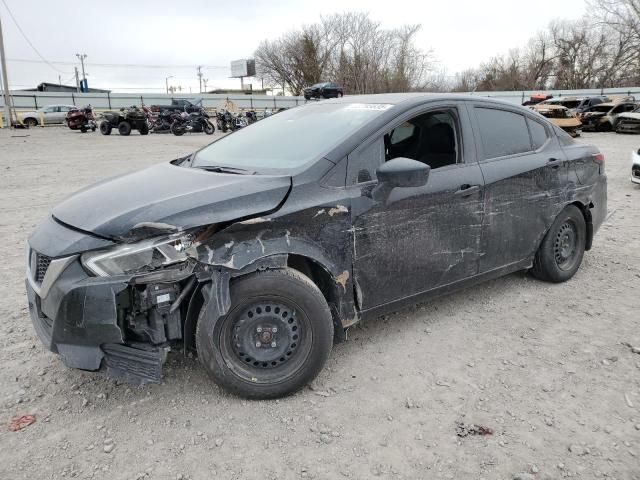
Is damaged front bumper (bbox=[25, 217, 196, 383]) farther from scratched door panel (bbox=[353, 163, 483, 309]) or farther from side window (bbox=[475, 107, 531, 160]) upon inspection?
side window (bbox=[475, 107, 531, 160])

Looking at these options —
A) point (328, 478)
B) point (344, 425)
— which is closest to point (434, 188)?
point (344, 425)

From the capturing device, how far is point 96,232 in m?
2.45

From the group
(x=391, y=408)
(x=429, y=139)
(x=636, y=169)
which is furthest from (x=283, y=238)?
(x=636, y=169)

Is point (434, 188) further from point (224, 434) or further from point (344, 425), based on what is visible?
point (224, 434)

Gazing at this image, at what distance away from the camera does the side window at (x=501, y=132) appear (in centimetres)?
367

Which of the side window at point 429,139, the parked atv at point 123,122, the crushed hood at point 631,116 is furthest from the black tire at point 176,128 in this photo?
the side window at point 429,139

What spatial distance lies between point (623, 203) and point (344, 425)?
23.4 ft

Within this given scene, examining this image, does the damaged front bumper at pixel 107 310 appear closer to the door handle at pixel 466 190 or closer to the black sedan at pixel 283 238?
the black sedan at pixel 283 238

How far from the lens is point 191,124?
82.7 ft

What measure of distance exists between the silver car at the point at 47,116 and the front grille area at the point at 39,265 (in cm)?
3498

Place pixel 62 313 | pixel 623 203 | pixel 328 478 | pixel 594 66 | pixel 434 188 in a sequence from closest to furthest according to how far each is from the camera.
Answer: pixel 328 478
pixel 62 313
pixel 434 188
pixel 623 203
pixel 594 66

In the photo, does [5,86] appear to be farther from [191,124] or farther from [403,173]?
→ [403,173]

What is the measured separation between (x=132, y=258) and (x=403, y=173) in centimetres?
153

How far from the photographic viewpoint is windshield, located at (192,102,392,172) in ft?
10.1
